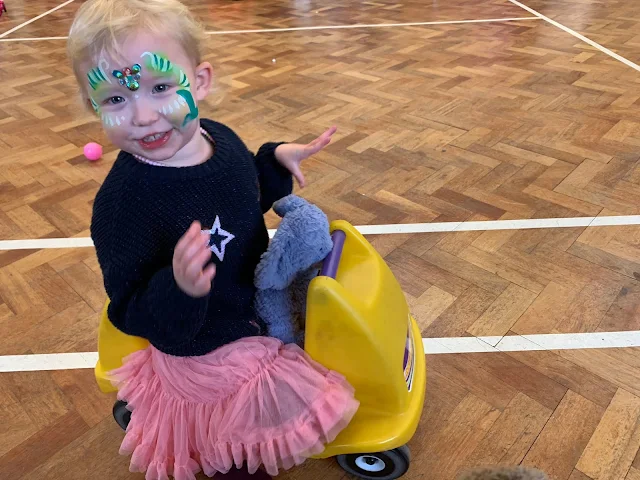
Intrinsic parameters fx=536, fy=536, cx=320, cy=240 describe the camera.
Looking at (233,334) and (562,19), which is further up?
(233,334)

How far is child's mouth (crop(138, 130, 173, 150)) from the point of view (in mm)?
653

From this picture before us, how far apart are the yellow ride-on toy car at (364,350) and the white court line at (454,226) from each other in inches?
23.7

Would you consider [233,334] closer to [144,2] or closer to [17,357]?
[144,2]

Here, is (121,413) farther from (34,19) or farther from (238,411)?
(34,19)

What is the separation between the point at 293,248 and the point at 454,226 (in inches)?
32.8

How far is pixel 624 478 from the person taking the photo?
0.88 metres

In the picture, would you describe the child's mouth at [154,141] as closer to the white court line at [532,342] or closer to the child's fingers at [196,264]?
the child's fingers at [196,264]

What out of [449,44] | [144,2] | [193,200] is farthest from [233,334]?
[449,44]

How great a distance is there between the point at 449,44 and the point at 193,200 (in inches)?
105

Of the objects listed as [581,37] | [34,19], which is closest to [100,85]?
[581,37]

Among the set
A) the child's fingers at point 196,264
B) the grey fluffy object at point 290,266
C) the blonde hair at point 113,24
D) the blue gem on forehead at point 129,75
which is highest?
the blonde hair at point 113,24

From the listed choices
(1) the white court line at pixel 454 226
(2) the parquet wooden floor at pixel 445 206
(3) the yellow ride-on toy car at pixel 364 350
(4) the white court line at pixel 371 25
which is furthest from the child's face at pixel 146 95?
(4) the white court line at pixel 371 25

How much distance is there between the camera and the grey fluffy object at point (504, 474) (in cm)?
81

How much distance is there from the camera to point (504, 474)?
0.83 meters
